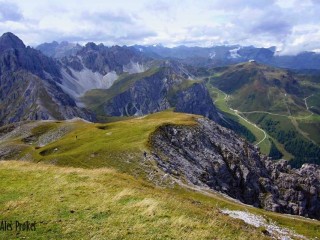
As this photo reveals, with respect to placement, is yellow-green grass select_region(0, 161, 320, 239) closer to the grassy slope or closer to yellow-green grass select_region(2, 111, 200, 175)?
the grassy slope

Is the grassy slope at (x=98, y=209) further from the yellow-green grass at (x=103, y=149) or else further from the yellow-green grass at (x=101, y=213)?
the yellow-green grass at (x=103, y=149)

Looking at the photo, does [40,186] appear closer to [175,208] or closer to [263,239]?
[175,208]

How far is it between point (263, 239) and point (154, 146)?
5700 centimetres

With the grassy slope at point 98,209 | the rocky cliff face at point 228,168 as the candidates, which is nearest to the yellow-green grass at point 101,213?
the grassy slope at point 98,209

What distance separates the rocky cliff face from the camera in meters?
80.4

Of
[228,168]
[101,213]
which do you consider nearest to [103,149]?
[228,168]

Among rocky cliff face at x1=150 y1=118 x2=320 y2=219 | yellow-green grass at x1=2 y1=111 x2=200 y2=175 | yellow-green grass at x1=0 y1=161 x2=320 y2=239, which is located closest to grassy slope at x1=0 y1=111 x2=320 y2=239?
yellow-green grass at x1=0 y1=161 x2=320 y2=239

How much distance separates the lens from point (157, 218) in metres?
26.2

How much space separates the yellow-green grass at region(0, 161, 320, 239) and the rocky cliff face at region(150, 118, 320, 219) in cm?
3796

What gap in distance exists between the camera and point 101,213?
90.4ft

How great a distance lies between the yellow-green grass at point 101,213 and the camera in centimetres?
2409

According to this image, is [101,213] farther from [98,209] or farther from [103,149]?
[103,149]

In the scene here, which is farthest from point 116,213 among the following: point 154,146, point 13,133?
point 13,133

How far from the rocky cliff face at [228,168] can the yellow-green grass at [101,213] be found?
3796 cm
